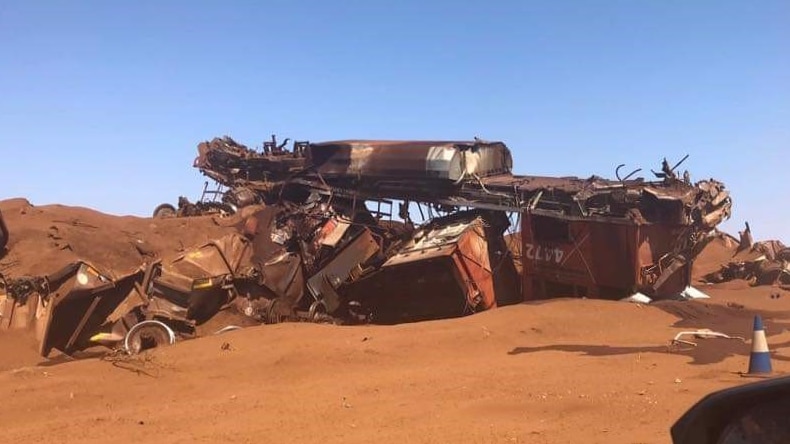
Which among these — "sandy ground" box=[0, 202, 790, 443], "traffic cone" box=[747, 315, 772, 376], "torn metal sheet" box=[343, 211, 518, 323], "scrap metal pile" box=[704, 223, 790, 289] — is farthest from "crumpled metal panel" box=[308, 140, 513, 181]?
"traffic cone" box=[747, 315, 772, 376]

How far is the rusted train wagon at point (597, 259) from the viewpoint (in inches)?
613

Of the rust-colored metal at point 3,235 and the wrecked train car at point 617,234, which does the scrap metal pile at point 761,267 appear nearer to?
the wrecked train car at point 617,234

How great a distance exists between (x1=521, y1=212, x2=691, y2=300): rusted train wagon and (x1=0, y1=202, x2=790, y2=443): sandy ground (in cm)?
116

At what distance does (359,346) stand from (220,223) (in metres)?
10.8

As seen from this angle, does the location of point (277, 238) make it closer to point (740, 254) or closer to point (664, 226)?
point (664, 226)

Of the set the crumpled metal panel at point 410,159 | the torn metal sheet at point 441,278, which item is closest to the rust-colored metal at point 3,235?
the crumpled metal panel at point 410,159

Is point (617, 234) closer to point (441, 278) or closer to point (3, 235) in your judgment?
point (441, 278)

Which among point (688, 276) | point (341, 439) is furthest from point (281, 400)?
point (688, 276)

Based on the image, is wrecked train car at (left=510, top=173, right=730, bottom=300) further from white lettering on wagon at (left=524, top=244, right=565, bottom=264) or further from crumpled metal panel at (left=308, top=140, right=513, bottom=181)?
crumpled metal panel at (left=308, top=140, right=513, bottom=181)

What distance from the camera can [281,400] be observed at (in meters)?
8.55

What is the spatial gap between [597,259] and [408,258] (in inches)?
165

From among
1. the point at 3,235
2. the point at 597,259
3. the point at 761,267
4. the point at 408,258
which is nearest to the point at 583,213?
the point at 597,259

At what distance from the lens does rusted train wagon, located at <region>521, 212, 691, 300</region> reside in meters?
15.6

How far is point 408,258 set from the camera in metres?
16.2
